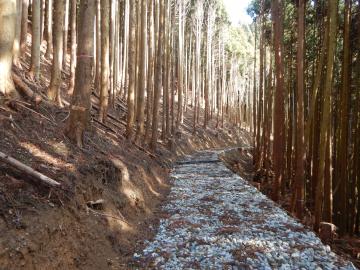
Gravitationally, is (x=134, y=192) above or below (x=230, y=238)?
above

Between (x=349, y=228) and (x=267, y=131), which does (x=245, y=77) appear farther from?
(x=349, y=228)

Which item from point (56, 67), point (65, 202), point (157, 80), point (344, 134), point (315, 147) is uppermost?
point (157, 80)

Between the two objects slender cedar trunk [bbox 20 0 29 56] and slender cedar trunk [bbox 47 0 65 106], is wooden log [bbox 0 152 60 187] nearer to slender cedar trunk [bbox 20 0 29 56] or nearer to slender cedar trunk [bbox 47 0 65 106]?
slender cedar trunk [bbox 47 0 65 106]

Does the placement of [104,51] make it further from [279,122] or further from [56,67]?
[279,122]

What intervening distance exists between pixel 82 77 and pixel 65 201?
9.36ft

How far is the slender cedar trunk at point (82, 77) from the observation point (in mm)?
6367

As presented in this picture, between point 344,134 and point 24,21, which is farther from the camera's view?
point 24,21

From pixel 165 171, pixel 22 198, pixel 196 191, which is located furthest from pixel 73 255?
pixel 165 171

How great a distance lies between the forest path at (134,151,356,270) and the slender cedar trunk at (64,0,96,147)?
2186mm

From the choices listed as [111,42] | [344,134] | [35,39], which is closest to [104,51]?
[35,39]

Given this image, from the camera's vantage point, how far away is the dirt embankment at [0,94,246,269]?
346cm

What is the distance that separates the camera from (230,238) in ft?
18.1

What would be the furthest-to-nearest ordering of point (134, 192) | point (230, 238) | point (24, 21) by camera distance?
point (24, 21) → point (134, 192) → point (230, 238)

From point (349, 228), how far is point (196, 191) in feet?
11.5
